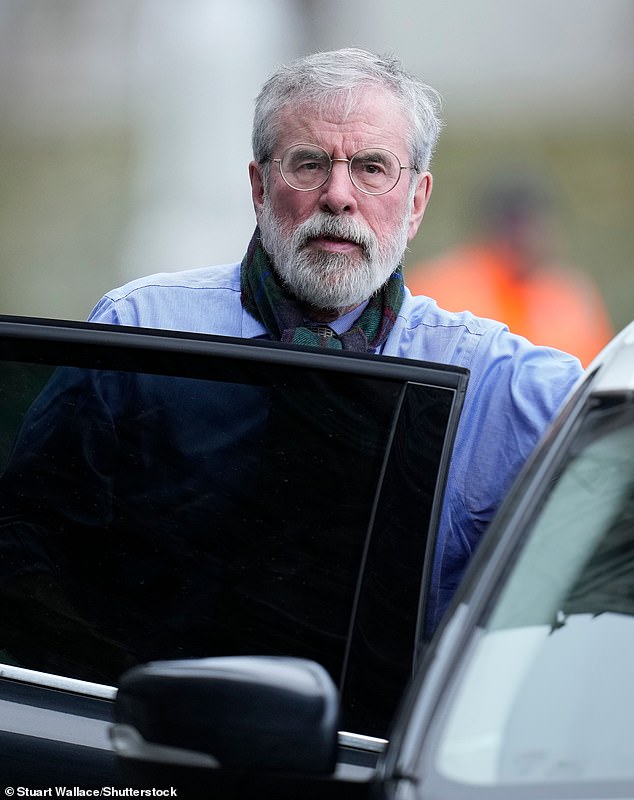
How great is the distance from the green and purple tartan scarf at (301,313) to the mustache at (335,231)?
0.33ft

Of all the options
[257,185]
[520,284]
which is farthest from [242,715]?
[520,284]

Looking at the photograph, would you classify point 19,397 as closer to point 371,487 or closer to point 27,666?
point 27,666

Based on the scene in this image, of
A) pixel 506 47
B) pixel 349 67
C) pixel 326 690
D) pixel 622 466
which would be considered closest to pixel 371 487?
pixel 622 466

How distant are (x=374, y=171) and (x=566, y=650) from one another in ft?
4.77

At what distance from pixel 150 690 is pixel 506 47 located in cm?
609

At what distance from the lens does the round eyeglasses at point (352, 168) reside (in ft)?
8.65

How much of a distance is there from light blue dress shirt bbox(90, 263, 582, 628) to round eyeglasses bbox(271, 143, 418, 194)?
25cm

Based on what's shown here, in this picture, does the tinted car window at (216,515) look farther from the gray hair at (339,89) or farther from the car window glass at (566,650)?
the gray hair at (339,89)

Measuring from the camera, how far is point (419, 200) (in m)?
2.88

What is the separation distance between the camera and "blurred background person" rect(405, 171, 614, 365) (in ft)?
18.1

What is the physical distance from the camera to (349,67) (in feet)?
8.98

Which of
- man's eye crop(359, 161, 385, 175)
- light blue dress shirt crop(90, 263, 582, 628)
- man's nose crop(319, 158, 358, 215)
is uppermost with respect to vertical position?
man's eye crop(359, 161, 385, 175)

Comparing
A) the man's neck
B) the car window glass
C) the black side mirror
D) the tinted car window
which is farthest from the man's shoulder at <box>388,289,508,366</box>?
the black side mirror

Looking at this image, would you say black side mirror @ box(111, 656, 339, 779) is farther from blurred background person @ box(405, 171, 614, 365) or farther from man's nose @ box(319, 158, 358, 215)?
blurred background person @ box(405, 171, 614, 365)
